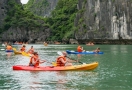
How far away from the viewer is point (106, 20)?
A: 70.8 meters

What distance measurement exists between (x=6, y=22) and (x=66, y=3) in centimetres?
2441

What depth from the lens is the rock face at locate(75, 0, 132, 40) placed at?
67.3 m

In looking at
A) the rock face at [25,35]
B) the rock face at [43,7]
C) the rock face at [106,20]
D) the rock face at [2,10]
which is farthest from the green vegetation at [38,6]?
the rock face at [106,20]

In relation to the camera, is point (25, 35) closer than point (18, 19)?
No

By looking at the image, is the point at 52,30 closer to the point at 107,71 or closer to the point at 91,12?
the point at 91,12

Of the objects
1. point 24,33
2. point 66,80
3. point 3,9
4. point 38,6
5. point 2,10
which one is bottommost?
point 66,80

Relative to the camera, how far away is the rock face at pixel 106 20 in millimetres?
67312

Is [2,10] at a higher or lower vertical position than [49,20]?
higher

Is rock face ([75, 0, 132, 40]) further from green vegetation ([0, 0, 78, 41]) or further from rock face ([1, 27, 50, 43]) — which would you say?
rock face ([1, 27, 50, 43])

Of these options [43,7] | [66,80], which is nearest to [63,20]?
[43,7]

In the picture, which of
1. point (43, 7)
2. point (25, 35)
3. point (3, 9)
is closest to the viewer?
point (25, 35)

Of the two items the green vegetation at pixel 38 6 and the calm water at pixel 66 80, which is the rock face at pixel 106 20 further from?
the green vegetation at pixel 38 6

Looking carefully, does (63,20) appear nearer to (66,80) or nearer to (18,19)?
(18,19)

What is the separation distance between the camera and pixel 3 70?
65.9ft
